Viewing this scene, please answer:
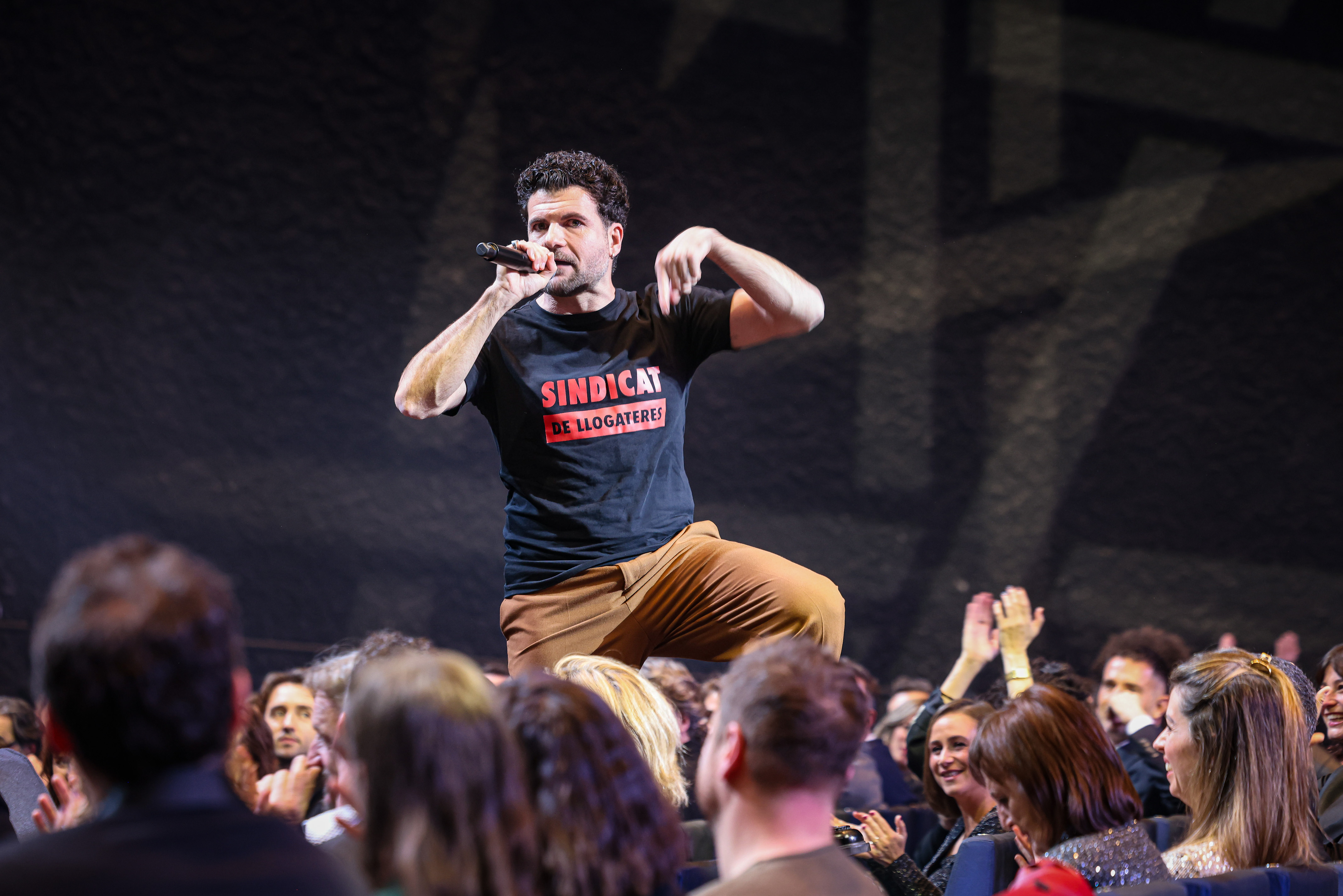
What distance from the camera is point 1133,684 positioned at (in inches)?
141

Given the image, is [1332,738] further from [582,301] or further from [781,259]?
[781,259]

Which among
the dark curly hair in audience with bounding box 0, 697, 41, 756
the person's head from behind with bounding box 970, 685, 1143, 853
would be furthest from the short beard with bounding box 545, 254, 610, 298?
the dark curly hair in audience with bounding box 0, 697, 41, 756

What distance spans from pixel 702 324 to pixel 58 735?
1.56 metres

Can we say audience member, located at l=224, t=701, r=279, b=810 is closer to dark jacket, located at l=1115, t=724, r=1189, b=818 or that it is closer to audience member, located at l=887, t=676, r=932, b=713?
dark jacket, located at l=1115, t=724, r=1189, b=818

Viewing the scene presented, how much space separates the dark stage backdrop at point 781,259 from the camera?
487cm

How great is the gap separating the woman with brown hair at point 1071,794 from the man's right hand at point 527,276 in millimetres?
1100

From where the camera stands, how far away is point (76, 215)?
16.0 ft

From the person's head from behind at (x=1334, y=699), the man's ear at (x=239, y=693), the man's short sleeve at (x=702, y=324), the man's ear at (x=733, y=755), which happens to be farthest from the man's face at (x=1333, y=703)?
the man's ear at (x=239, y=693)

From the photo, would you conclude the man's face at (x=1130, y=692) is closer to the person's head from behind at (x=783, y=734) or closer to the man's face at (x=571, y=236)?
the man's face at (x=571, y=236)

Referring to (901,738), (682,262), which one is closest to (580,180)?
(682,262)

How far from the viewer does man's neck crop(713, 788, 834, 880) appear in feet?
3.86

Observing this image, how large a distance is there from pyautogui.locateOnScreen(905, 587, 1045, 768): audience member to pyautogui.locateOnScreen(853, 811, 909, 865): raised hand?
22.3 inches

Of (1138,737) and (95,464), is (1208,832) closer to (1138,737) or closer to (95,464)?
(1138,737)

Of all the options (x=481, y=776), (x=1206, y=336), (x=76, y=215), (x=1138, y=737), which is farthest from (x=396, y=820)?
(x=1206, y=336)
